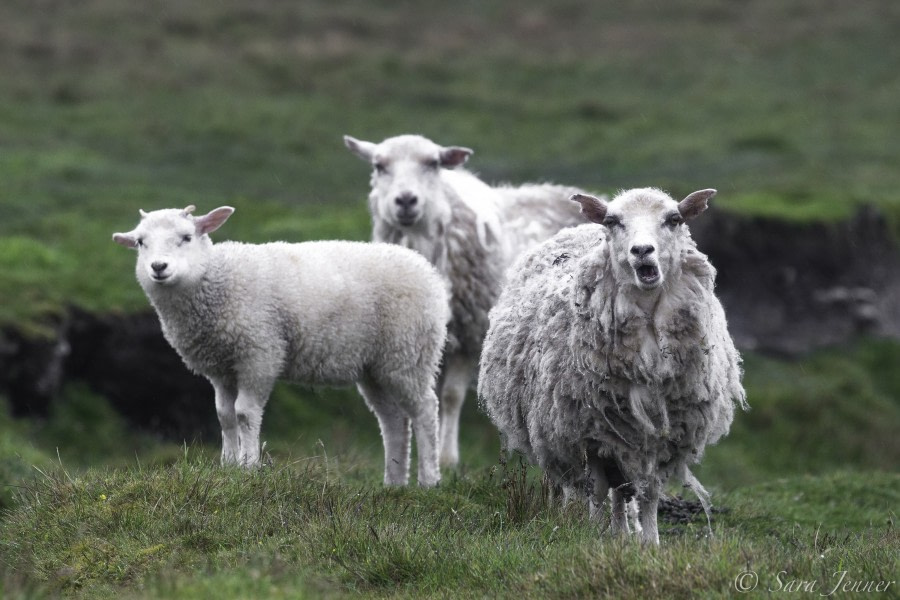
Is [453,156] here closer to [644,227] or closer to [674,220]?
[674,220]

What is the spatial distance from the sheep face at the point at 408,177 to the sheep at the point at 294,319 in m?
1.13

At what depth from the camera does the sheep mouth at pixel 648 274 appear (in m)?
6.41

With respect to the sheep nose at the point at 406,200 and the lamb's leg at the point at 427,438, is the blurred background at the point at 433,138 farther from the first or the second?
the sheep nose at the point at 406,200

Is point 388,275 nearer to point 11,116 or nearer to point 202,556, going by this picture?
point 202,556

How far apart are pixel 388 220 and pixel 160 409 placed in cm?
399

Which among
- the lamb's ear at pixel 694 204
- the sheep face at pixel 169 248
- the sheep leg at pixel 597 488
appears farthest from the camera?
the sheep face at pixel 169 248

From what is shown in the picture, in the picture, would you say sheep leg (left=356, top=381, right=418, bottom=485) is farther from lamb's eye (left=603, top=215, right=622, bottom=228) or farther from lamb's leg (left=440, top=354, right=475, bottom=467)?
lamb's eye (left=603, top=215, right=622, bottom=228)

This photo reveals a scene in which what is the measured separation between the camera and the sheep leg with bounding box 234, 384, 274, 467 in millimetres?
7965

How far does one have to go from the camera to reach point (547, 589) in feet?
18.6

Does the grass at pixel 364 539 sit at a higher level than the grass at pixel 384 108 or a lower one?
lower

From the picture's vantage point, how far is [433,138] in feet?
73.5

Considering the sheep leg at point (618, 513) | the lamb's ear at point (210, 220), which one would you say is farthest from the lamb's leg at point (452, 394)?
the sheep leg at point (618, 513)

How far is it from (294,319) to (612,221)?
2.39 meters

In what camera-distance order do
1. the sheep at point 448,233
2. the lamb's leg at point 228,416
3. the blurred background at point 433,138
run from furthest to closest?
the blurred background at point 433,138, the sheep at point 448,233, the lamb's leg at point 228,416
